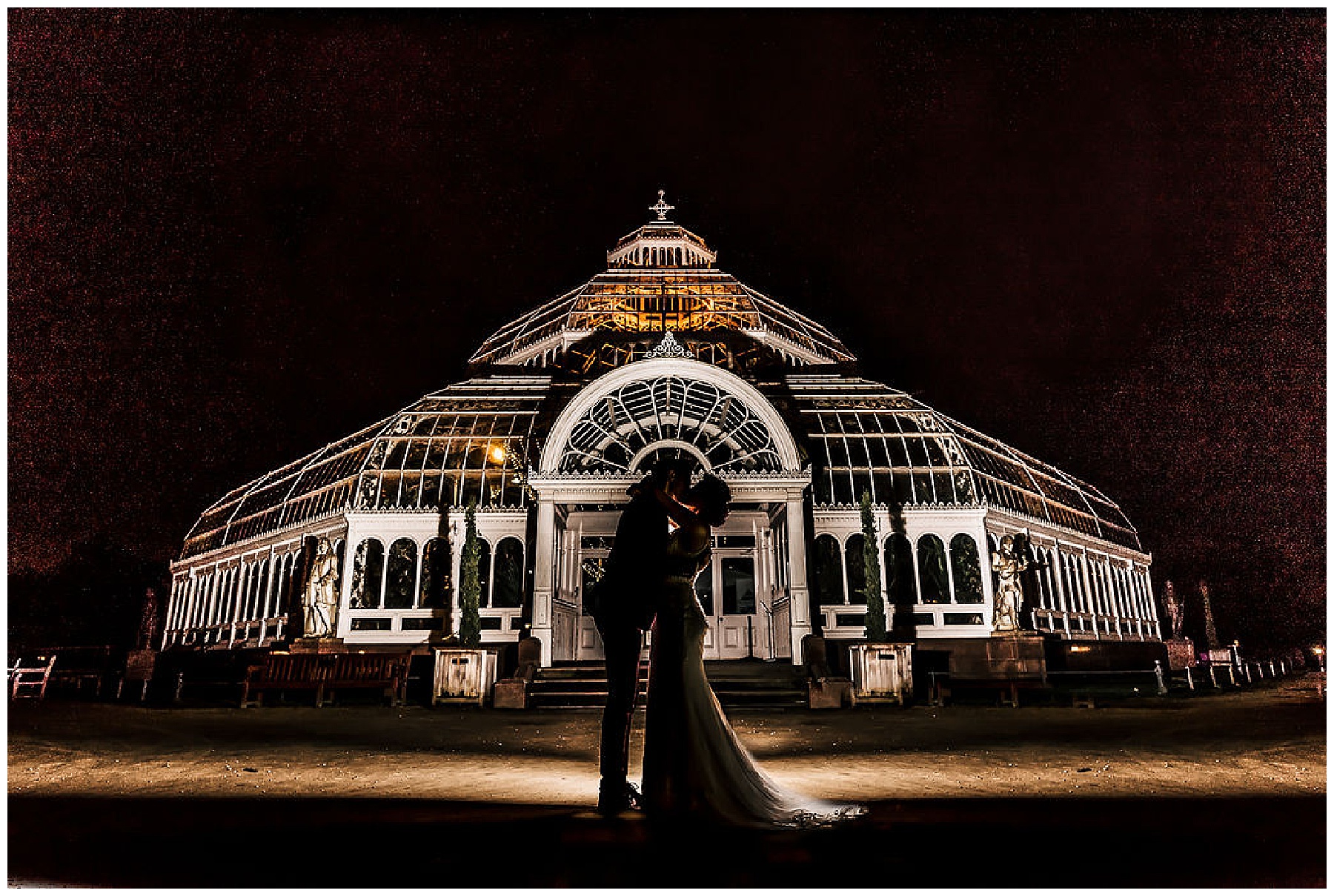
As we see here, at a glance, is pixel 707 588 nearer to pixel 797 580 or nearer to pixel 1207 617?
pixel 797 580

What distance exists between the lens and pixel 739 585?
22.9 m

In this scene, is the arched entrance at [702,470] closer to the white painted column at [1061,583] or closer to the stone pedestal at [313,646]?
the stone pedestal at [313,646]

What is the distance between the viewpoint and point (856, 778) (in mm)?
6969

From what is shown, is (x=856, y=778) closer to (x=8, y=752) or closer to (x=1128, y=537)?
(x=8, y=752)

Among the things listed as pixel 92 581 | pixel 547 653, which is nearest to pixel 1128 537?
pixel 547 653

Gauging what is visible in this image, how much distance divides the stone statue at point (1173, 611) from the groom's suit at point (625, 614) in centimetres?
3227

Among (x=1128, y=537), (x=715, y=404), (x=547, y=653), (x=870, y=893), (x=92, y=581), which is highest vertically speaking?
(x=715, y=404)

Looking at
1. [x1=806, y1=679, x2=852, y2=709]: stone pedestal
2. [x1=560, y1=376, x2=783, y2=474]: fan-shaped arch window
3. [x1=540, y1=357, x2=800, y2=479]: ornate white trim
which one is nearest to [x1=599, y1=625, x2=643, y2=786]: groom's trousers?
[x1=806, y1=679, x2=852, y2=709]: stone pedestal

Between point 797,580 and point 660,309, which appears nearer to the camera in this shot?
point 797,580

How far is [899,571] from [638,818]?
60.7 feet

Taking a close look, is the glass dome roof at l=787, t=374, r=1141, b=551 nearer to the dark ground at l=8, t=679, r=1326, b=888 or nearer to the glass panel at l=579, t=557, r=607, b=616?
the glass panel at l=579, t=557, r=607, b=616

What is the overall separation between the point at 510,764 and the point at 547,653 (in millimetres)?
11466

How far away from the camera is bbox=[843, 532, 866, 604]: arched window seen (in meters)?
21.8

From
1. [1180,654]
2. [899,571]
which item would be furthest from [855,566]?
[1180,654]
